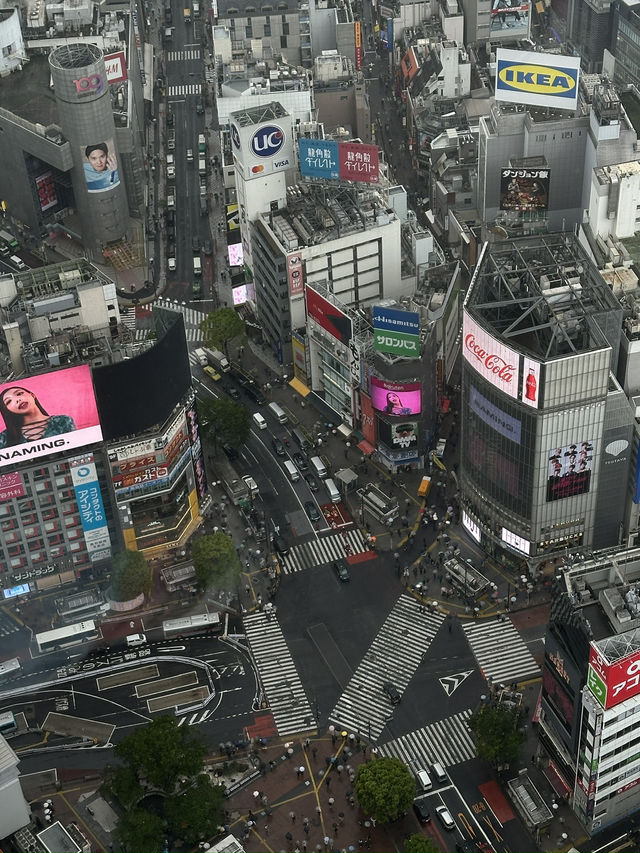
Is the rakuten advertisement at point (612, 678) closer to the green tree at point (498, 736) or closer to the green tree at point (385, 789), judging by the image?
the green tree at point (498, 736)

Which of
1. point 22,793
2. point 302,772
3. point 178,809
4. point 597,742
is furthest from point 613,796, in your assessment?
point 22,793

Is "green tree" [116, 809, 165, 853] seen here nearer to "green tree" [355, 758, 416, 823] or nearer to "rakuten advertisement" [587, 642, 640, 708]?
"green tree" [355, 758, 416, 823]

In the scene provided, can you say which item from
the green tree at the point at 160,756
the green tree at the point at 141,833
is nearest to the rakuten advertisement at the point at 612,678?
the green tree at the point at 160,756

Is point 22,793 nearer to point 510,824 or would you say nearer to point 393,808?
point 393,808

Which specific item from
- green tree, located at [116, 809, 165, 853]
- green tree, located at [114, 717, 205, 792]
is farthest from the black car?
green tree, located at [116, 809, 165, 853]

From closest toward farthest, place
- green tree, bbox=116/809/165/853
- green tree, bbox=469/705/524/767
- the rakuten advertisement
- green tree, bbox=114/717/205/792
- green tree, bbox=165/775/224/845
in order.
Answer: the rakuten advertisement, green tree, bbox=116/809/165/853, green tree, bbox=165/775/224/845, green tree, bbox=114/717/205/792, green tree, bbox=469/705/524/767
